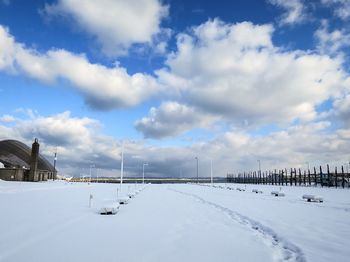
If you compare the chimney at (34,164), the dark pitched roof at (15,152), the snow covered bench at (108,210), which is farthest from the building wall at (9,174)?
the snow covered bench at (108,210)

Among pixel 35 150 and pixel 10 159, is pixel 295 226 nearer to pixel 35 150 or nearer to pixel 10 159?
pixel 35 150

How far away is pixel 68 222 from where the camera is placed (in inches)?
723

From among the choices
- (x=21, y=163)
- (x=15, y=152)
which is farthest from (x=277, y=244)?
(x=15, y=152)

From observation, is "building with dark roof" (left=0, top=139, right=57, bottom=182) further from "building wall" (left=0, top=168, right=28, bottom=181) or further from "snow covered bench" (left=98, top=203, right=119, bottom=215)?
"snow covered bench" (left=98, top=203, right=119, bottom=215)

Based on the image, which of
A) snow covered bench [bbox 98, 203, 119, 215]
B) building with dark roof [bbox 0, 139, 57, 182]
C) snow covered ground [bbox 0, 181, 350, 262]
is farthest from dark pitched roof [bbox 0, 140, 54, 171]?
snow covered ground [bbox 0, 181, 350, 262]

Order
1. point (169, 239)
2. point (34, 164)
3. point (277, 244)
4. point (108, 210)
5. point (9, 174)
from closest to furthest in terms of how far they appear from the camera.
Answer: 1. point (277, 244)
2. point (169, 239)
3. point (108, 210)
4. point (9, 174)
5. point (34, 164)

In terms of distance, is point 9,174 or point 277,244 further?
point 9,174

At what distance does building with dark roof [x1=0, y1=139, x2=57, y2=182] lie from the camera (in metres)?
106

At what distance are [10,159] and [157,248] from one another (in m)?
147

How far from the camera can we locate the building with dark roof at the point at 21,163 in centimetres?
10575

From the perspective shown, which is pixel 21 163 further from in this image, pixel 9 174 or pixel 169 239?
pixel 169 239

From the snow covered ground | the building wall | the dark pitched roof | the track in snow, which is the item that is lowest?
the track in snow

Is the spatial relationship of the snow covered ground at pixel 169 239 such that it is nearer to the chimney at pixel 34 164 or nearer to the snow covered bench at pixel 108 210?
the snow covered bench at pixel 108 210

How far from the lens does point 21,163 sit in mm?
144000
